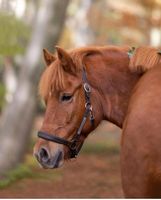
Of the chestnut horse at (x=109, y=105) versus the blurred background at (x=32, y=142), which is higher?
the chestnut horse at (x=109, y=105)

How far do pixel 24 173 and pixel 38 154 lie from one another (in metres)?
4.71

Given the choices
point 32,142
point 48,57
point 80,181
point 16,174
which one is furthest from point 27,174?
point 48,57

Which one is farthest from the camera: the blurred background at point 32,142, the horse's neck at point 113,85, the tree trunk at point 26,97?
the tree trunk at point 26,97

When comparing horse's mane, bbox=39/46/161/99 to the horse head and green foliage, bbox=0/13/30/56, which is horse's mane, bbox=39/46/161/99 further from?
green foliage, bbox=0/13/30/56

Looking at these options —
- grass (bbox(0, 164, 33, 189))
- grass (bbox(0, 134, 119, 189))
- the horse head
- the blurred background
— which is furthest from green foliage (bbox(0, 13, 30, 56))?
the horse head

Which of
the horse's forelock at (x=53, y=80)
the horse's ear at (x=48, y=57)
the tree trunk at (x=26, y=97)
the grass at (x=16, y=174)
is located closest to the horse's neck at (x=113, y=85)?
the horse's forelock at (x=53, y=80)

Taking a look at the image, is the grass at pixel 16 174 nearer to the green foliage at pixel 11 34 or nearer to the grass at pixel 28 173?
the grass at pixel 28 173

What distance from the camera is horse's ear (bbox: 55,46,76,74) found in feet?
15.2

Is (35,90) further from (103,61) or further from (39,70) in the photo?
(103,61)

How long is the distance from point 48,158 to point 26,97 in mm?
5351

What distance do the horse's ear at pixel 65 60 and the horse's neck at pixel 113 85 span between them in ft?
0.59

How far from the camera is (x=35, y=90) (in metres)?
9.86

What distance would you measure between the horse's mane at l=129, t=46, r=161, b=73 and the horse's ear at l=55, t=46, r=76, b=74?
1.63 feet

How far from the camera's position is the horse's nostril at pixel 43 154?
4523 mm
